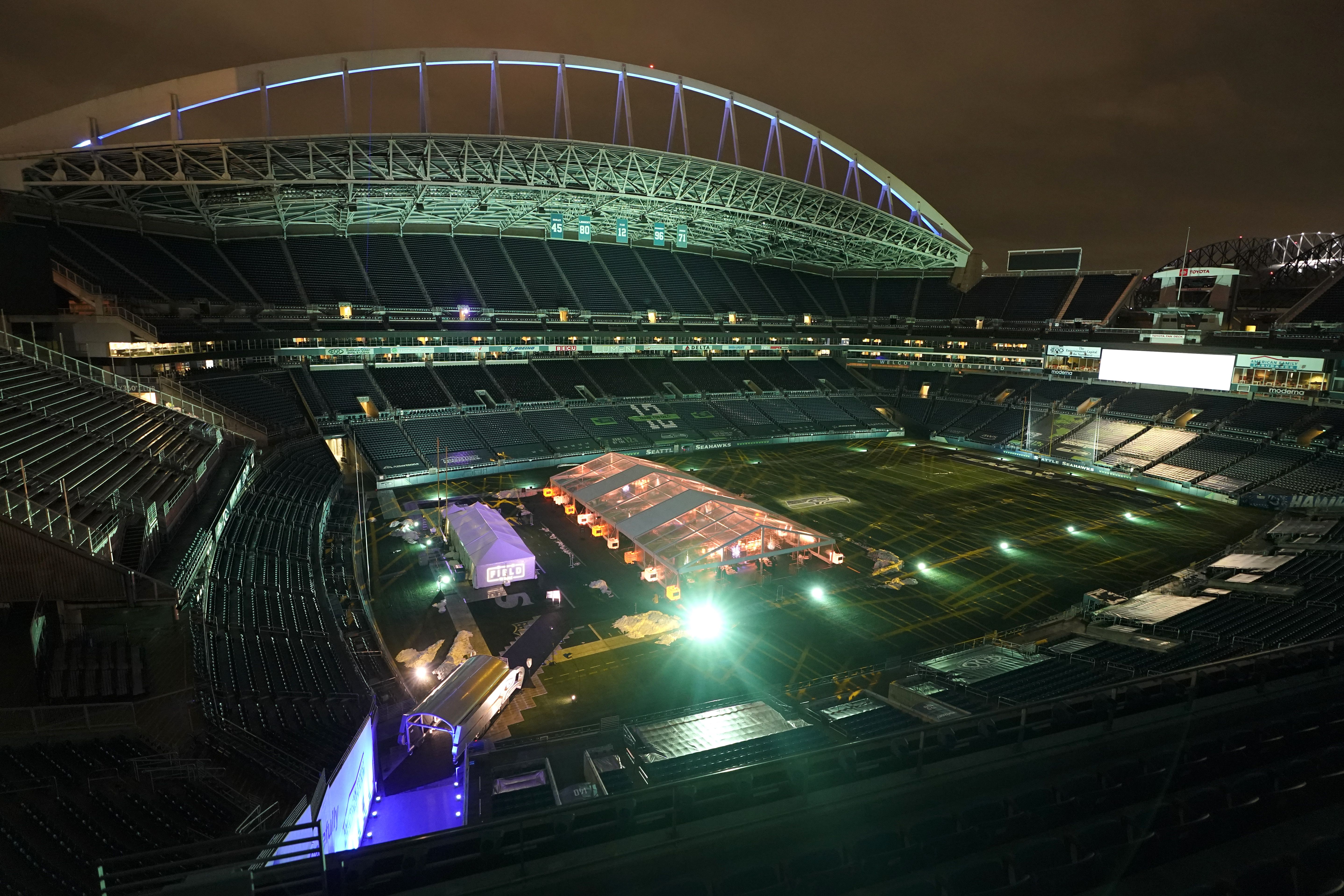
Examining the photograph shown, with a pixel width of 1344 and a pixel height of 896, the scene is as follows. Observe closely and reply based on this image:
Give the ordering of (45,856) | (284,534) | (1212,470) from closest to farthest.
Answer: (45,856)
(284,534)
(1212,470)

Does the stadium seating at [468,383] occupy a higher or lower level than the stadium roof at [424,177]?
lower

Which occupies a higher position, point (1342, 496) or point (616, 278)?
point (616, 278)

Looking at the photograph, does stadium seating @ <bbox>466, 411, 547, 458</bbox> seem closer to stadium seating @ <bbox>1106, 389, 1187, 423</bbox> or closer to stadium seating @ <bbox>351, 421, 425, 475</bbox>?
stadium seating @ <bbox>351, 421, 425, 475</bbox>

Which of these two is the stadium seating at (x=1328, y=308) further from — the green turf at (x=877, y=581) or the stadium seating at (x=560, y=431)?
the stadium seating at (x=560, y=431)

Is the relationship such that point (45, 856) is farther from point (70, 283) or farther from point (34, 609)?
point (70, 283)

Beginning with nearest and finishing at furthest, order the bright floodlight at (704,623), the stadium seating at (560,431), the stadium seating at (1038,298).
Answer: the bright floodlight at (704,623) < the stadium seating at (560,431) < the stadium seating at (1038,298)

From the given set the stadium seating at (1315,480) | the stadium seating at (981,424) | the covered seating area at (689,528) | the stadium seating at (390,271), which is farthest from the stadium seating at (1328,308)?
the stadium seating at (390,271)

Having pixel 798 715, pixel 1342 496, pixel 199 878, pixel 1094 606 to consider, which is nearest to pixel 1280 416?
pixel 1342 496
